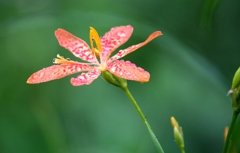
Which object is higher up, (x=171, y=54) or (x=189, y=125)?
(x=171, y=54)

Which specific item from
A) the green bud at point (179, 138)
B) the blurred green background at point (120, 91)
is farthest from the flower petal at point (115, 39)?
the blurred green background at point (120, 91)

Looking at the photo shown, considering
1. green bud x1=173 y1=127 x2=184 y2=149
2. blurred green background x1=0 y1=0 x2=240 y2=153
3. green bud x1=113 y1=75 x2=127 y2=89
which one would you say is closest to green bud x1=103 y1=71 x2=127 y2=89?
green bud x1=113 y1=75 x2=127 y2=89

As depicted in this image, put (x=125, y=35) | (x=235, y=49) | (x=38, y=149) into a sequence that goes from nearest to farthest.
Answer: (x=125, y=35) → (x=38, y=149) → (x=235, y=49)

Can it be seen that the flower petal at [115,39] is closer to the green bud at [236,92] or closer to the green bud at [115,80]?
the green bud at [115,80]

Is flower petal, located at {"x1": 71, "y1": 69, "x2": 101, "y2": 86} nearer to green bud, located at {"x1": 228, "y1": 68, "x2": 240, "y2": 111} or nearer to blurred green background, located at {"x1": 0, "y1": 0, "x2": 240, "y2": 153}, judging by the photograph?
green bud, located at {"x1": 228, "y1": 68, "x2": 240, "y2": 111}

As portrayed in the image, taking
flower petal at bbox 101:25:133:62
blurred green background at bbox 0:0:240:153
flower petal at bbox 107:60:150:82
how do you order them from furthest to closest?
blurred green background at bbox 0:0:240:153 < flower petal at bbox 101:25:133:62 < flower petal at bbox 107:60:150:82

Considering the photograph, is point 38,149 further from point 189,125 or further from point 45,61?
point 189,125

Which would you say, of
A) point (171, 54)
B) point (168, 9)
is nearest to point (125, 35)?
point (171, 54)

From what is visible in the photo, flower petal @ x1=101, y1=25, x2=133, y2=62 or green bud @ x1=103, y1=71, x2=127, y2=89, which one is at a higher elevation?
flower petal @ x1=101, y1=25, x2=133, y2=62
